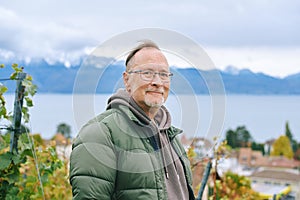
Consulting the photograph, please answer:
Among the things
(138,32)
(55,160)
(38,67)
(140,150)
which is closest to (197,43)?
(138,32)

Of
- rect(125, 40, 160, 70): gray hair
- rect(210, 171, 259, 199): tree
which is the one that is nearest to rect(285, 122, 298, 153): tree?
rect(210, 171, 259, 199): tree

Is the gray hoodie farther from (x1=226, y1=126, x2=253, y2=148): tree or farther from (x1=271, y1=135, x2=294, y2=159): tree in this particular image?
(x1=226, y1=126, x2=253, y2=148): tree

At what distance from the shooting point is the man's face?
1.34m

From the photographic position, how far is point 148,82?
4.37ft

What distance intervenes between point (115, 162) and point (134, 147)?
0.07 m

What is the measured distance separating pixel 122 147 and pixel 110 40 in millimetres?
363

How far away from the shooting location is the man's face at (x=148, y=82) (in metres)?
1.34

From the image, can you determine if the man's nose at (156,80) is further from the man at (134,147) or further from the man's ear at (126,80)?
the man's ear at (126,80)

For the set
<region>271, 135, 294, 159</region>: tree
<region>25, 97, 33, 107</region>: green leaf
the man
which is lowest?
<region>271, 135, 294, 159</region>: tree

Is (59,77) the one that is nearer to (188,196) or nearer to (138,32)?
(138,32)

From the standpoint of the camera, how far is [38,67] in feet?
6.38

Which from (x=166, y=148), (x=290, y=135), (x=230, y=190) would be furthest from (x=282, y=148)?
(x=166, y=148)

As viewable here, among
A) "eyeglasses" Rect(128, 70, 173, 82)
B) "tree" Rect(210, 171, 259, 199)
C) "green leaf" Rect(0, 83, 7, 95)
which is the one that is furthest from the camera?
"tree" Rect(210, 171, 259, 199)

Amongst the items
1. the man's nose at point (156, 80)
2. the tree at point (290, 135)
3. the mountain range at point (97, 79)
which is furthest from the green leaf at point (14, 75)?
the tree at point (290, 135)
